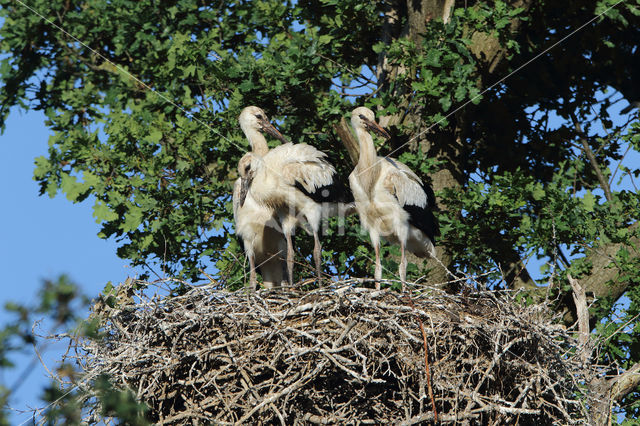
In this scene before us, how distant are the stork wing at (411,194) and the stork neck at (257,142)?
111cm

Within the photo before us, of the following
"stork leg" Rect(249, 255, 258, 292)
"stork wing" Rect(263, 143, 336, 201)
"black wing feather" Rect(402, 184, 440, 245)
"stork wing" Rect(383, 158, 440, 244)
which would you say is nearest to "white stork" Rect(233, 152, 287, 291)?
"stork leg" Rect(249, 255, 258, 292)

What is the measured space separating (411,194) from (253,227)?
142 cm

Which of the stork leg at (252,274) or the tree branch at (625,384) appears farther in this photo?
the stork leg at (252,274)

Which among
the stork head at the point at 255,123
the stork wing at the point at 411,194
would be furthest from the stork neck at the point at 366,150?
the stork head at the point at 255,123

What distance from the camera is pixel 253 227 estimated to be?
8.29 m

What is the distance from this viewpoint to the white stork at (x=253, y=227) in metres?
8.16

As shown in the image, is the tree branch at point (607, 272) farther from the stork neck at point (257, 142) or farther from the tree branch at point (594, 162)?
the stork neck at point (257, 142)

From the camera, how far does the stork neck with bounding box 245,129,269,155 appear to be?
8.43 metres

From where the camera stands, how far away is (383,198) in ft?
26.7

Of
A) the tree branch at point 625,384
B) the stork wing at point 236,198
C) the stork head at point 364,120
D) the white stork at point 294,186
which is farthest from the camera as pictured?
the stork wing at point 236,198

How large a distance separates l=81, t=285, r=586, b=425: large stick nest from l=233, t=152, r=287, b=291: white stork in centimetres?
181

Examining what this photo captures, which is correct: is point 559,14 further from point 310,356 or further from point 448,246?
point 310,356

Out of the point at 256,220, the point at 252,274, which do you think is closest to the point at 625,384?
the point at 252,274

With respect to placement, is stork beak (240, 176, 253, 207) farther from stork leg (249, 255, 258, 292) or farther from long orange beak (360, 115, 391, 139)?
long orange beak (360, 115, 391, 139)
